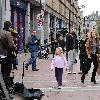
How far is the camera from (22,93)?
9.30 m

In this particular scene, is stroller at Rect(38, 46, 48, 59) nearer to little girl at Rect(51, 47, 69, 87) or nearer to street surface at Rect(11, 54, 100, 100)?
street surface at Rect(11, 54, 100, 100)

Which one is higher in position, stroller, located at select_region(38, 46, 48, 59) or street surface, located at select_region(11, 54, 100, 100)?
stroller, located at select_region(38, 46, 48, 59)

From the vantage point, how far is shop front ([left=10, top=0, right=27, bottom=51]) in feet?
120

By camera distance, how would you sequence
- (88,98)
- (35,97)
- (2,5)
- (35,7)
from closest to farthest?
(35,97), (88,98), (2,5), (35,7)

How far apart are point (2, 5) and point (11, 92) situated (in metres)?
21.8

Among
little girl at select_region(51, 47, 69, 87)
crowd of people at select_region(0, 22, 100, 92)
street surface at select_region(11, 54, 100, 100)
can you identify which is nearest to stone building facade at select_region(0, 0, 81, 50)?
crowd of people at select_region(0, 22, 100, 92)

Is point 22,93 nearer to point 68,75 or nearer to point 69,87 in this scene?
point 69,87

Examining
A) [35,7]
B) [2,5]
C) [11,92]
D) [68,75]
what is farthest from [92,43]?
[35,7]

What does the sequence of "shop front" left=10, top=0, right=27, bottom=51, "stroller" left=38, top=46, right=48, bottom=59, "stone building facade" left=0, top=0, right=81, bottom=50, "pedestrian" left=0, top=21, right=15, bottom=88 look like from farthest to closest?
1. "shop front" left=10, top=0, right=27, bottom=51
2. "stone building facade" left=0, top=0, right=81, bottom=50
3. "stroller" left=38, top=46, right=48, bottom=59
4. "pedestrian" left=0, top=21, right=15, bottom=88

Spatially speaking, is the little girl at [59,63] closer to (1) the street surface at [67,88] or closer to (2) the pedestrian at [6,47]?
(1) the street surface at [67,88]

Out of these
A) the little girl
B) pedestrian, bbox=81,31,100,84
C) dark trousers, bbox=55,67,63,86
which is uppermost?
pedestrian, bbox=81,31,100,84

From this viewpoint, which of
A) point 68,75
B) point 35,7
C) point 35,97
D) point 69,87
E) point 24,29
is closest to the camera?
point 35,97

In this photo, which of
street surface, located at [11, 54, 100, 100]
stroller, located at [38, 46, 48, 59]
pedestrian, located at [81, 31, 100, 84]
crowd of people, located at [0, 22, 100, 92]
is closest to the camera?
street surface, located at [11, 54, 100, 100]

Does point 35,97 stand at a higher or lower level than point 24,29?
lower
